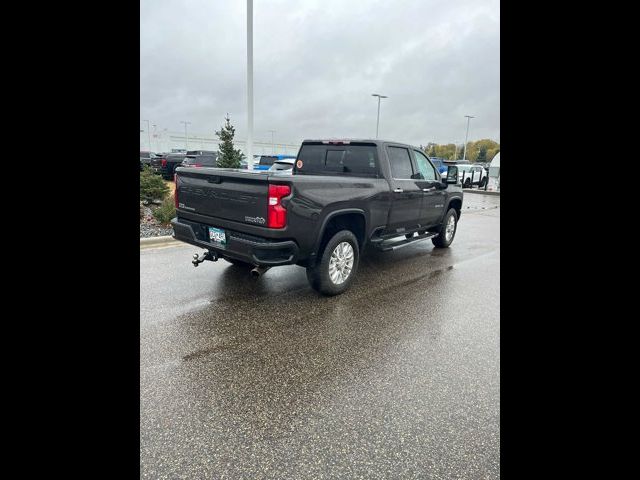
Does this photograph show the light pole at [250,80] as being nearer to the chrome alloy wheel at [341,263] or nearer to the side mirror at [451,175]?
the side mirror at [451,175]

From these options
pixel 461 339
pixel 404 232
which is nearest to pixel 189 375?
pixel 461 339

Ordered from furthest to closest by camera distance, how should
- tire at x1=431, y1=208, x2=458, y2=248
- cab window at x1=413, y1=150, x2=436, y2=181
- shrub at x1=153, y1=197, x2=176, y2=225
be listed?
shrub at x1=153, y1=197, x2=176, y2=225 → tire at x1=431, y1=208, x2=458, y2=248 → cab window at x1=413, y1=150, x2=436, y2=181

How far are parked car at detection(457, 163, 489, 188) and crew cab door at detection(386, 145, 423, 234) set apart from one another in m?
22.8

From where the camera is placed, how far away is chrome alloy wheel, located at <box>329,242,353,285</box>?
5.16 meters

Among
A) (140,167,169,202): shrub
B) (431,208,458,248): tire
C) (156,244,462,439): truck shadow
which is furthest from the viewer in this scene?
(140,167,169,202): shrub

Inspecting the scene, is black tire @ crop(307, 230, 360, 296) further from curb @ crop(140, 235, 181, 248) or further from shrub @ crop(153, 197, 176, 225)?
shrub @ crop(153, 197, 176, 225)

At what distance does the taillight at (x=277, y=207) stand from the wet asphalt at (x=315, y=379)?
3.32 ft

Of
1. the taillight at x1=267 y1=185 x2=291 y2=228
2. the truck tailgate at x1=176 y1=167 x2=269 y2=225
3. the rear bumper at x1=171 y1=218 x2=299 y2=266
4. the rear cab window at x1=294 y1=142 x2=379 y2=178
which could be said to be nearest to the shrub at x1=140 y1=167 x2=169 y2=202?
the rear cab window at x1=294 y1=142 x2=379 y2=178

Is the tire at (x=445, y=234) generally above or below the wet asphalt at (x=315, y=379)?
above

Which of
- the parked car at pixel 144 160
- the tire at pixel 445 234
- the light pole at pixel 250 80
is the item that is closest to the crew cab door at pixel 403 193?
the tire at pixel 445 234

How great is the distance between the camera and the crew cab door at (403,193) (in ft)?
20.2

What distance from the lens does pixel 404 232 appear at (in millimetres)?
6711
